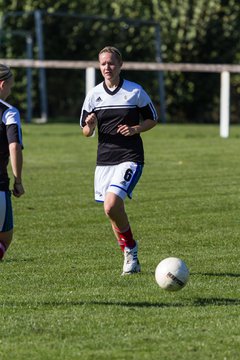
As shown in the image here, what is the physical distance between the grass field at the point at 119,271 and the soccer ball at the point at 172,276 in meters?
0.09

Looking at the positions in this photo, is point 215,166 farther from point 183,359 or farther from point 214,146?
point 183,359

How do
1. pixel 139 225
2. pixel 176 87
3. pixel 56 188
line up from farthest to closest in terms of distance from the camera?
pixel 176 87 → pixel 56 188 → pixel 139 225

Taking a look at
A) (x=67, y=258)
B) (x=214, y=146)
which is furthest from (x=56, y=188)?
(x=214, y=146)

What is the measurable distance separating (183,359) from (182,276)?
6.72 feet

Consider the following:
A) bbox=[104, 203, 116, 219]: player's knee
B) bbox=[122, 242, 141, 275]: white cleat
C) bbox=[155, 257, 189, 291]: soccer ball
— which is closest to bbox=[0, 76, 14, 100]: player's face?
bbox=[104, 203, 116, 219]: player's knee

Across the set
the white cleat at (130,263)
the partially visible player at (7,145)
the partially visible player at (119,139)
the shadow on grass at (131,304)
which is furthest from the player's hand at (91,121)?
the shadow on grass at (131,304)

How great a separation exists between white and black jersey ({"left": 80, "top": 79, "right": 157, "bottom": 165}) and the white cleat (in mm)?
836

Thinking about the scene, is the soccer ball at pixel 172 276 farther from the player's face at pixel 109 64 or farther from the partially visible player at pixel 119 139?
the player's face at pixel 109 64

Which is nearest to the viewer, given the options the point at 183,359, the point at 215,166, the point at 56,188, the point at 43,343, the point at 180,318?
the point at 183,359

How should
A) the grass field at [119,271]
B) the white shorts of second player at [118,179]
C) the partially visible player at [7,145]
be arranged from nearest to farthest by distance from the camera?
the grass field at [119,271] → the partially visible player at [7,145] → the white shorts of second player at [118,179]

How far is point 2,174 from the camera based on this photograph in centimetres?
796

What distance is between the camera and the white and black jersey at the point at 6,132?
25.9 ft

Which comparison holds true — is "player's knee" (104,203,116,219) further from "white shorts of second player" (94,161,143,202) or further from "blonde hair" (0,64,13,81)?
"blonde hair" (0,64,13,81)

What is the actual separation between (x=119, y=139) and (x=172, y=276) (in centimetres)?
181
